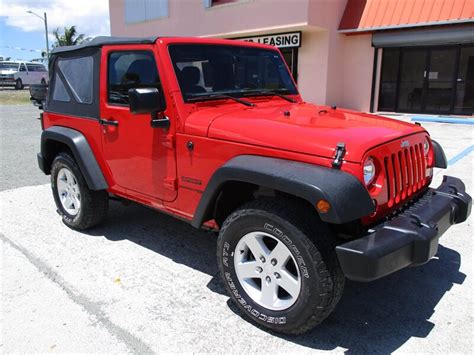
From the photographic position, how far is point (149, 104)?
3.14 m

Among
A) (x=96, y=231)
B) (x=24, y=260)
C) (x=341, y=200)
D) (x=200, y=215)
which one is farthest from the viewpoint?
(x=96, y=231)

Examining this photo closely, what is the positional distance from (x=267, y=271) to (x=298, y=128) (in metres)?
0.95

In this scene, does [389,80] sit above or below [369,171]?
above

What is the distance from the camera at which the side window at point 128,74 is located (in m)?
3.46

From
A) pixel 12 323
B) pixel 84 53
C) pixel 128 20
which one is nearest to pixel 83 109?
pixel 84 53

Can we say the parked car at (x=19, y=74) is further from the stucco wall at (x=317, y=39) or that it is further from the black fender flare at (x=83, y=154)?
the black fender flare at (x=83, y=154)

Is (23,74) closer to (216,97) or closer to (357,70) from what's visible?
(357,70)

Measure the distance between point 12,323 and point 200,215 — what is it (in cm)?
145

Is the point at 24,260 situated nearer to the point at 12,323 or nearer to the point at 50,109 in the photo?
the point at 12,323

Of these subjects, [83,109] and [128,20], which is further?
[128,20]

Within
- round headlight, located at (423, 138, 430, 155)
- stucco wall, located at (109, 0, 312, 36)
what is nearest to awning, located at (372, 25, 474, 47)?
stucco wall, located at (109, 0, 312, 36)

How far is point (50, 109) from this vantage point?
4754 millimetres

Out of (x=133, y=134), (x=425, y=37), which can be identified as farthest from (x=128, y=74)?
(x=425, y=37)

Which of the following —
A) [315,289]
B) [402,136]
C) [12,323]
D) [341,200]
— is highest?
[402,136]
